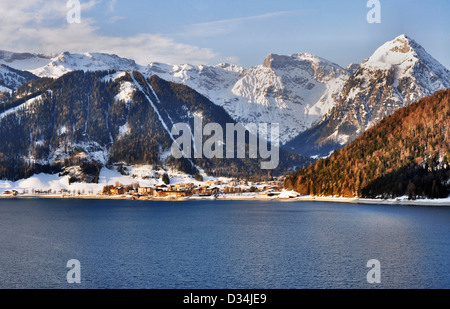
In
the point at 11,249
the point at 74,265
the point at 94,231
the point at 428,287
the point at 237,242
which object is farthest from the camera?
the point at 94,231

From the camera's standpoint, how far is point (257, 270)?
7956cm

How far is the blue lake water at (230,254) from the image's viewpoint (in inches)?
2884

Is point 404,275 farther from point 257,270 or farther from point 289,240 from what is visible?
point 289,240

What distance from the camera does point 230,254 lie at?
93.9 meters

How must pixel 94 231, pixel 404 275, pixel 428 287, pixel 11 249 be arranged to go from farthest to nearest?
1. pixel 94 231
2. pixel 11 249
3. pixel 404 275
4. pixel 428 287

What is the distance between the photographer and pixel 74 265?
275 ft

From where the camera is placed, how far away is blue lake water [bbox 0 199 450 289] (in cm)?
7325
